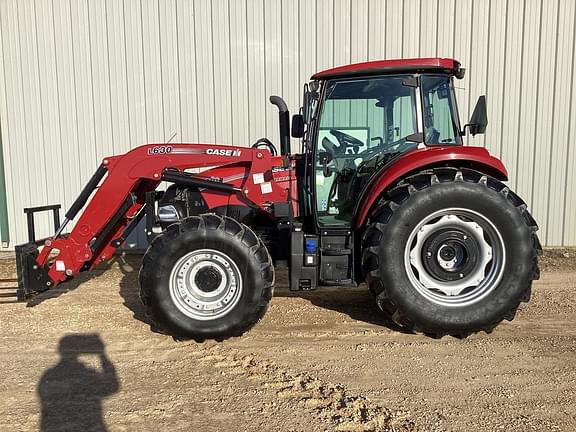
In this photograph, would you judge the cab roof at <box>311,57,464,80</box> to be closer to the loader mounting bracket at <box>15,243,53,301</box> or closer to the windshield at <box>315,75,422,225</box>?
the windshield at <box>315,75,422,225</box>

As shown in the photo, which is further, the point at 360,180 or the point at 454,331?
the point at 360,180

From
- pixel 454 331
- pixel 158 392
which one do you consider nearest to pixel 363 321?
pixel 454 331

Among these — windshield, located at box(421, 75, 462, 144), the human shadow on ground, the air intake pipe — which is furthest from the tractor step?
windshield, located at box(421, 75, 462, 144)

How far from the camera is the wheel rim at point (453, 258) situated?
3.83 m

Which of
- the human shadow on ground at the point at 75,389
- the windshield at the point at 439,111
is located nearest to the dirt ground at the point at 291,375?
the human shadow on ground at the point at 75,389

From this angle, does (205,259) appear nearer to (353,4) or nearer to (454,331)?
(454,331)

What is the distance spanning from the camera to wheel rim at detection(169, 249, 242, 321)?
3.85 meters

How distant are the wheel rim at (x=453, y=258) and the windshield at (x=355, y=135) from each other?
66 centimetres

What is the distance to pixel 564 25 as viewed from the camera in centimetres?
718

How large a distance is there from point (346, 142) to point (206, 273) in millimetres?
1631

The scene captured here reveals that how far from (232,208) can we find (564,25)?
6.03 m

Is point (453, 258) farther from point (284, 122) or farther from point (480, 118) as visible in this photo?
point (284, 122)

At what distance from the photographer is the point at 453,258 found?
12.8ft

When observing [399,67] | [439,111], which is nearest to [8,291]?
[399,67]
